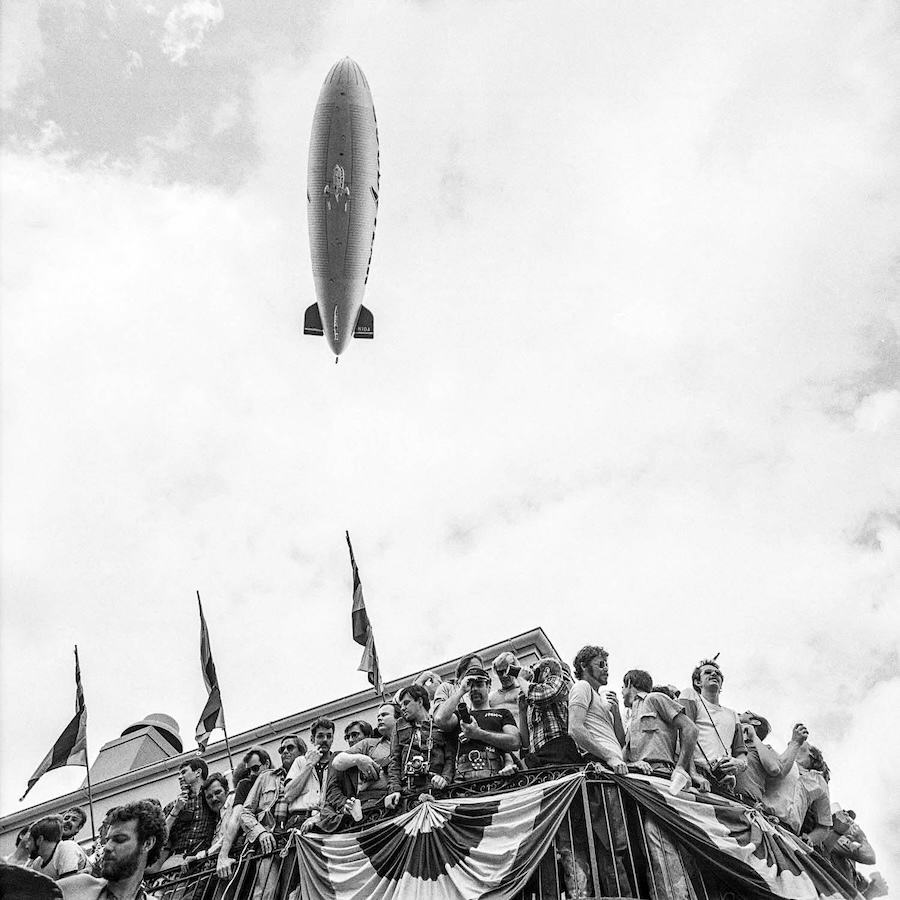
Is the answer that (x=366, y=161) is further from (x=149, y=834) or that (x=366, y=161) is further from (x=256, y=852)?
(x=149, y=834)

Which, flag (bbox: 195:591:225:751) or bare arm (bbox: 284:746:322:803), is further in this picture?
flag (bbox: 195:591:225:751)

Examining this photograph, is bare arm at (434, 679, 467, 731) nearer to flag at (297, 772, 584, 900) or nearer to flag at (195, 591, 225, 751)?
flag at (297, 772, 584, 900)

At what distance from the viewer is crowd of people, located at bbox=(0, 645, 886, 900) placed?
32.5 feet

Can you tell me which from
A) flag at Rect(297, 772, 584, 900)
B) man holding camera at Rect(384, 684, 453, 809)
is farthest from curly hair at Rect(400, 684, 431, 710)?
flag at Rect(297, 772, 584, 900)

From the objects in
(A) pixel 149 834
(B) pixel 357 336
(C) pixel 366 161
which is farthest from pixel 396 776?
(B) pixel 357 336

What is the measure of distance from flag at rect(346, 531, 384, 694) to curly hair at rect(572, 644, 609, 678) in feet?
22.6

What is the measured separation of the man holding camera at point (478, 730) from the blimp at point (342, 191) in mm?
21747

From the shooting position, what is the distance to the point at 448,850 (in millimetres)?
9516

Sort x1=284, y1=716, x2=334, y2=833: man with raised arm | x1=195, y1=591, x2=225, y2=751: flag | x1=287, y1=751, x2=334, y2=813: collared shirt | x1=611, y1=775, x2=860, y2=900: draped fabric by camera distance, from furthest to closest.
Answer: x1=195, y1=591, x2=225, y2=751: flag, x1=287, y1=751, x2=334, y2=813: collared shirt, x1=284, y1=716, x2=334, y2=833: man with raised arm, x1=611, y1=775, x2=860, y2=900: draped fabric

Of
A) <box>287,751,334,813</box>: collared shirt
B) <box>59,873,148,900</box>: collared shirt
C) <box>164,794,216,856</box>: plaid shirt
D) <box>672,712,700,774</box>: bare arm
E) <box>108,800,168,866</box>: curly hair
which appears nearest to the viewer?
<box>59,873,148,900</box>: collared shirt

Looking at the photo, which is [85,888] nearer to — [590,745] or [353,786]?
[353,786]

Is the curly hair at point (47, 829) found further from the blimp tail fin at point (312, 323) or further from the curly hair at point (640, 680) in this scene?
the blimp tail fin at point (312, 323)

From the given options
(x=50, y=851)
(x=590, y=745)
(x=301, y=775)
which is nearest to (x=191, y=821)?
(x=301, y=775)

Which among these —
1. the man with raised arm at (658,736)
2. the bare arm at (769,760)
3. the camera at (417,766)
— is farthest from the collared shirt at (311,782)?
the bare arm at (769,760)
